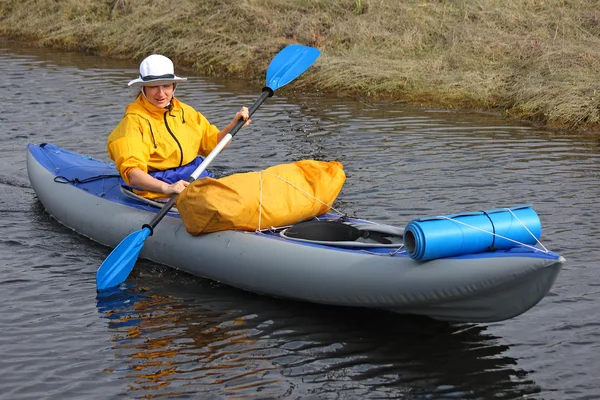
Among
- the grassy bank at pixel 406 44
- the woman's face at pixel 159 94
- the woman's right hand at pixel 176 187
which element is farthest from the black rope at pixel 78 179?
the grassy bank at pixel 406 44

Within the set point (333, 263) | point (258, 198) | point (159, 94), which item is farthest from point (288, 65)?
point (333, 263)

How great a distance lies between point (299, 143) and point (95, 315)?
473cm

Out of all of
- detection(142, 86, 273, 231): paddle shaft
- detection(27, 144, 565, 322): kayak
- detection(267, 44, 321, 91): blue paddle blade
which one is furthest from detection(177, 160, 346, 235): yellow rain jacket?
detection(267, 44, 321, 91): blue paddle blade

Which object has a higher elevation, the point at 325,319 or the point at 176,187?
the point at 176,187

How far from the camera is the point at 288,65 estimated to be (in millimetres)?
7945

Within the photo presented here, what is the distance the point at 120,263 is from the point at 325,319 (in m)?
1.46

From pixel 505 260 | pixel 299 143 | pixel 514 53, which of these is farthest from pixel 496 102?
pixel 505 260

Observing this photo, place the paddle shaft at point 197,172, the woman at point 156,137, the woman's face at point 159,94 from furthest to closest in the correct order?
the woman's face at point 159,94 → the woman at point 156,137 → the paddle shaft at point 197,172

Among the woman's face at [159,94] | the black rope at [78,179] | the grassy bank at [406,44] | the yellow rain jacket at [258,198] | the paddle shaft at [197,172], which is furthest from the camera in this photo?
the grassy bank at [406,44]

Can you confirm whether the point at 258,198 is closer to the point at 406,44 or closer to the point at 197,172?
the point at 197,172

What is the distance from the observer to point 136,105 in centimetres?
679

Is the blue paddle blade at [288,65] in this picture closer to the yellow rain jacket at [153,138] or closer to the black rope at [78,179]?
the yellow rain jacket at [153,138]

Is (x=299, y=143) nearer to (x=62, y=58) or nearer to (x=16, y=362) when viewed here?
(x=16, y=362)

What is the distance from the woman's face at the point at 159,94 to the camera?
22.1ft
